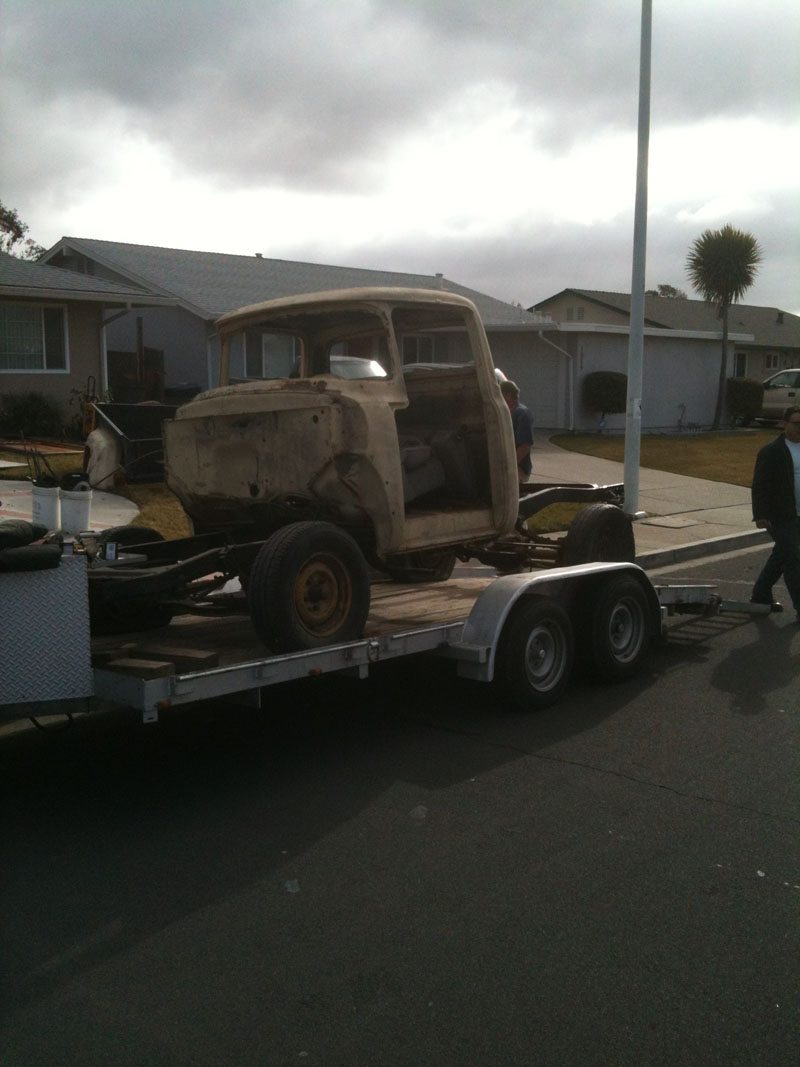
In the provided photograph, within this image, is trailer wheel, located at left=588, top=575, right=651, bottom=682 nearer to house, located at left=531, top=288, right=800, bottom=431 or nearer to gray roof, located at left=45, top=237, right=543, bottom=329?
gray roof, located at left=45, top=237, right=543, bottom=329

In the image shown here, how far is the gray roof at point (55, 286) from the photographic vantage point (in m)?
20.1

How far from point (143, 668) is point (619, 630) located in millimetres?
3674

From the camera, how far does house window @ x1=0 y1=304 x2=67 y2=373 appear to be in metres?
21.0

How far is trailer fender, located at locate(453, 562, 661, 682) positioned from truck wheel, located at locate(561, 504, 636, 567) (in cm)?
68

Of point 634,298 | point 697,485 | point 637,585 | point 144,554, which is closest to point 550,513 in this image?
point 634,298

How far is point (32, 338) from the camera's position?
21328mm

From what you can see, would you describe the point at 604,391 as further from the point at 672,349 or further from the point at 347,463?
the point at 347,463

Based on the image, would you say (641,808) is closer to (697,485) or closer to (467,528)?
(467,528)

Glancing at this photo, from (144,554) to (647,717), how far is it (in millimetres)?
3259

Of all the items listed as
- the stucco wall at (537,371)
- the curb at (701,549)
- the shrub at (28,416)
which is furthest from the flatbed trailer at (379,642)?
the stucco wall at (537,371)

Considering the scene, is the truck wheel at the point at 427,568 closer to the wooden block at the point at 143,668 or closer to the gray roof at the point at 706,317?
the wooden block at the point at 143,668

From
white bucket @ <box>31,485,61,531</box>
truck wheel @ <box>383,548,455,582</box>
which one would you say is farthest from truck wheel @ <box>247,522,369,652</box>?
white bucket @ <box>31,485,61,531</box>

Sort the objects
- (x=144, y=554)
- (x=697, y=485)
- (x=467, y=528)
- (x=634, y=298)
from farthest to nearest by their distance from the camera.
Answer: (x=697, y=485)
(x=634, y=298)
(x=467, y=528)
(x=144, y=554)

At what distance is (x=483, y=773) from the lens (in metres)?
5.59
